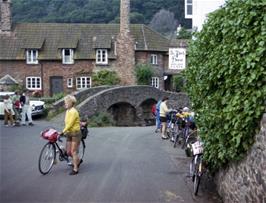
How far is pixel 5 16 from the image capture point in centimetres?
5056

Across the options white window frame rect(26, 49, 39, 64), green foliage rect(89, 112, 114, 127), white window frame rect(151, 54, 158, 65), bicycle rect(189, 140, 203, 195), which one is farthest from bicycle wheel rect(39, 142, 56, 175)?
white window frame rect(151, 54, 158, 65)

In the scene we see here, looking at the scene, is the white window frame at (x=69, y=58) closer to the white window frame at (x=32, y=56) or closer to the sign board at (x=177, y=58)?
the white window frame at (x=32, y=56)

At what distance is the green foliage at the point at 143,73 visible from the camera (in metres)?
50.6

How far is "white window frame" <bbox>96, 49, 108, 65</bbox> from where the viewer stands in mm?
50756

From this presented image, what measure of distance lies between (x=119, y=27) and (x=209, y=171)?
4342cm

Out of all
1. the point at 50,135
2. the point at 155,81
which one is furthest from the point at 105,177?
the point at 155,81

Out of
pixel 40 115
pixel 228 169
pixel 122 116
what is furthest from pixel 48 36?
pixel 228 169

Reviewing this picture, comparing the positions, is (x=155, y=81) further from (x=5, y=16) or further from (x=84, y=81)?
(x=5, y=16)

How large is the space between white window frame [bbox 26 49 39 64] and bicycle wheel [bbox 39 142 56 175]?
3936cm

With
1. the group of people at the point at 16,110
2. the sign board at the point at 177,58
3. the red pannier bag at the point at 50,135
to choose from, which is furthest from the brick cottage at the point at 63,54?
the red pannier bag at the point at 50,135

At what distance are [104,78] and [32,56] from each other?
7.43 m

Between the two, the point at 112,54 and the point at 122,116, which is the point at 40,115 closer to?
the point at 122,116

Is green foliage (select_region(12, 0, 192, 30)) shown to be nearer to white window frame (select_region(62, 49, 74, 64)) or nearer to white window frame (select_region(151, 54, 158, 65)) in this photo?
white window frame (select_region(62, 49, 74, 64))

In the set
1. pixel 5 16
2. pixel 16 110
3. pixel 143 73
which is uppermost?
pixel 5 16
